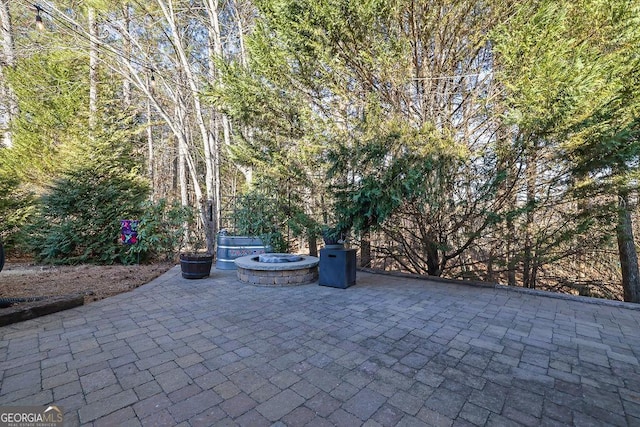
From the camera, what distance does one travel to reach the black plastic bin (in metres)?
4.40

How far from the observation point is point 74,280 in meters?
4.83

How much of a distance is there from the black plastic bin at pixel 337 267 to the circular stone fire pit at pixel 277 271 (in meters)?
0.33

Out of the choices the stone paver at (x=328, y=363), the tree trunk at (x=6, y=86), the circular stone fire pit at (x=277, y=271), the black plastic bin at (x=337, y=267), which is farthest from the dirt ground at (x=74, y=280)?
the tree trunk at (x=6, y=86)

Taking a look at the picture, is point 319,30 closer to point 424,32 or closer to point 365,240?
point 424,32

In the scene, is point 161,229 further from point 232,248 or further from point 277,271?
point 277,271

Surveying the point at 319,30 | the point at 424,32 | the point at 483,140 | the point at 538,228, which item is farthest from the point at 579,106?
the point at 319,30

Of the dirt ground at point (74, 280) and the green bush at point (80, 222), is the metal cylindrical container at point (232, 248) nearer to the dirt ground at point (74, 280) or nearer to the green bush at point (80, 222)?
the dirt ground at point (74, 280)

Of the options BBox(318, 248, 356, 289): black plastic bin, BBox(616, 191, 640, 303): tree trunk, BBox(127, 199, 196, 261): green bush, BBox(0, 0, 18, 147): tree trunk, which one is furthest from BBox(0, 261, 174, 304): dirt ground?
BBox(616, 191, 640, 303): tree trunk

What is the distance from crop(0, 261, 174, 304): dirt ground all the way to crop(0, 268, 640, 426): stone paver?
0.86 metres

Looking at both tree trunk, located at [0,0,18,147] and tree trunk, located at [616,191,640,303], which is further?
tree trunk, located at [0,0,18,147]

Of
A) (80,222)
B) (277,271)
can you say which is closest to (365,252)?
(277,271)

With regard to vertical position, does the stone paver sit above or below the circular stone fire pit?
below

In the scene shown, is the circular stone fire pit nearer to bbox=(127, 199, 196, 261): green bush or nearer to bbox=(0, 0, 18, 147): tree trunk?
bbox=(127, 199, 196, 261): green bush

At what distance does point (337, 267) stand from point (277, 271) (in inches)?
39.0
